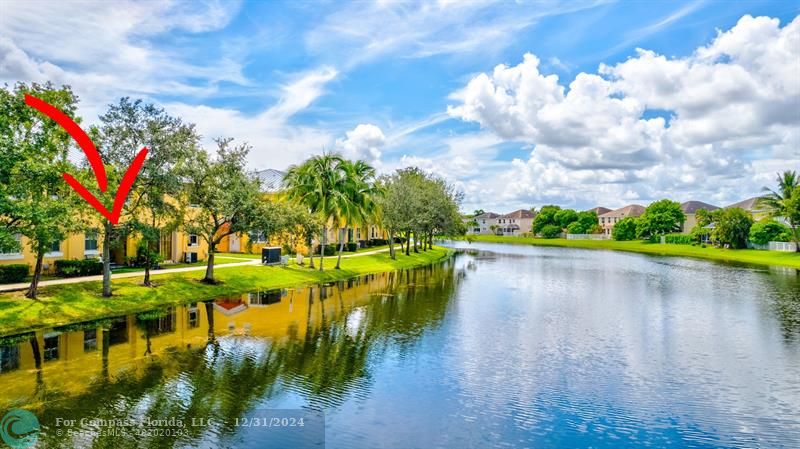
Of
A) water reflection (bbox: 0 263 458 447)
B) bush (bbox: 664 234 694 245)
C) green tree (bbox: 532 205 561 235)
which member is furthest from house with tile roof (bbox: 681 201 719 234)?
water reflection (bbox: 0 263 458 447)

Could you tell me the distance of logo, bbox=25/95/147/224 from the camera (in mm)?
22578

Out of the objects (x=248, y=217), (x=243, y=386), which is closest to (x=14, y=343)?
(x=243, y=386)

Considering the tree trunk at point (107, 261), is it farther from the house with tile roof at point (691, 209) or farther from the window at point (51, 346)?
the house with tile roof at point (691, 209)

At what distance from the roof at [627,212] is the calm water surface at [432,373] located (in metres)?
153

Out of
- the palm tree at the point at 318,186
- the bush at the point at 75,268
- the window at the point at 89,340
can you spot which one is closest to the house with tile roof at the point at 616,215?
the palm tree at the point at 318,186

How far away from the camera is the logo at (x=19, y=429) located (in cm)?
1016

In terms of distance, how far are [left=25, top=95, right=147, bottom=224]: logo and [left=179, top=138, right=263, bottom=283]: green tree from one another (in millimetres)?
3519

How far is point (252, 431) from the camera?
435 inches

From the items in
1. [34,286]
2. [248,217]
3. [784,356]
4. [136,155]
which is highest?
[136,155]

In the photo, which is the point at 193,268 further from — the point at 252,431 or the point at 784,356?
the point at 784,356

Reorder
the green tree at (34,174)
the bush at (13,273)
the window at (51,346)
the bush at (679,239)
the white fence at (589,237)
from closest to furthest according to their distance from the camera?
1. the window at (51,346)
2. the green tree at (34,174)
3. the bush at (13,273)
4. the bush at (679,239)
5. the white fence at (589,237)

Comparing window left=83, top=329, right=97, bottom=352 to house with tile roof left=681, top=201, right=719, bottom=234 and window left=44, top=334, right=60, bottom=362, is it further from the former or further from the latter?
house with tile roof left=681, top=201, right=719, bottom=234

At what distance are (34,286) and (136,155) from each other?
26.2ft

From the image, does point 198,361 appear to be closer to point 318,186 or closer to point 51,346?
point 51,346
